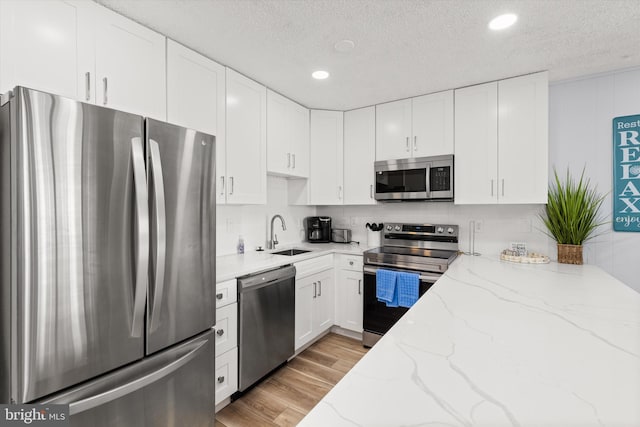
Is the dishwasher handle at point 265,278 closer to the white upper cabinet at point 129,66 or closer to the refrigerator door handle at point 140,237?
the refrigerator door handle at point 140,237

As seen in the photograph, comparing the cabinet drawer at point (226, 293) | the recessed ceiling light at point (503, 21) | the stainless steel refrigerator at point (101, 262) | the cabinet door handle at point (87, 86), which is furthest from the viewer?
the cabinet drawer at point (226, 293)

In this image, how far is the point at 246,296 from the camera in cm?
207

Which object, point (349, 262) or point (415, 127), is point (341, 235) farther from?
point (415, 127)

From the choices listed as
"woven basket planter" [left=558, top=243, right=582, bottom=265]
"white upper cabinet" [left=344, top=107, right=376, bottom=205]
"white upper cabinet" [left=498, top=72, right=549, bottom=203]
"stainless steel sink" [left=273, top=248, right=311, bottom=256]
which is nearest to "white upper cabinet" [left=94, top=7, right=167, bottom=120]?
"stainless steel sink" [left=273, top=248, right=311, bottom=256]

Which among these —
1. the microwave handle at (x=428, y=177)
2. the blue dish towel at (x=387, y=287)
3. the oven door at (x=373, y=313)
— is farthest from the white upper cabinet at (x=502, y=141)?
the oven door at (x=373, y=313)

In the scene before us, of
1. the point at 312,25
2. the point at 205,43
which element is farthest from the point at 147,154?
the point at 312,25

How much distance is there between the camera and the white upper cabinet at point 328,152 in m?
3.32

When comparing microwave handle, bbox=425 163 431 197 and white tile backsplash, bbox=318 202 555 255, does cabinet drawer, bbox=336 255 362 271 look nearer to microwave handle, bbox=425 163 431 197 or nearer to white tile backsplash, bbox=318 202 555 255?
white tile backsplash, bbox=318 202 555 255

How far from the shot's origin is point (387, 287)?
2666 mm

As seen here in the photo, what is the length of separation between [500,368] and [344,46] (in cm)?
196

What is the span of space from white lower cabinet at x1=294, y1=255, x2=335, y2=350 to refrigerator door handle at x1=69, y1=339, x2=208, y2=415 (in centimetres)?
117

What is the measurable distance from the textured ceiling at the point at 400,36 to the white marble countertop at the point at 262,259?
1.54 meters

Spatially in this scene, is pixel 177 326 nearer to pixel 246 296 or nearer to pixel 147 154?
pixel 246 296

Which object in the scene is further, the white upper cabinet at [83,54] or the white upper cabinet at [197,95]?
the white upper cabinet at [197,95]
